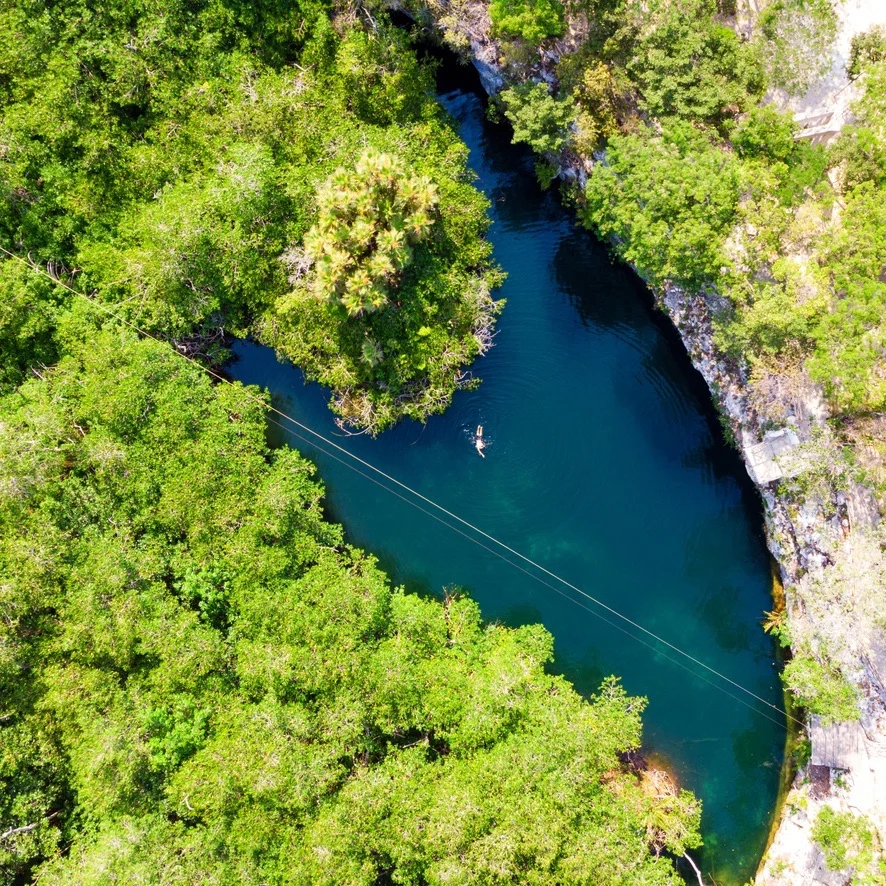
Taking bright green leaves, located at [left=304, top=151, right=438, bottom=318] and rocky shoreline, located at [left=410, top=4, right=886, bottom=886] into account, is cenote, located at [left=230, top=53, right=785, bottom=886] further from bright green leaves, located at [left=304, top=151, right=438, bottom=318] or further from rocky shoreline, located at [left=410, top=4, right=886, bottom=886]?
bright green leaves, located at [left=304, top=151, right=438, bottom=318]

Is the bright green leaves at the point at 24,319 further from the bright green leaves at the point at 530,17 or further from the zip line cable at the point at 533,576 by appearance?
the bright green leaves at the point at 530,17

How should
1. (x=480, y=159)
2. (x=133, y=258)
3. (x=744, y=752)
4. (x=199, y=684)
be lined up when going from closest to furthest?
(x=199, y=684) < (x=133, y=258) < (x=744, y=752) < (x=480, y=159)

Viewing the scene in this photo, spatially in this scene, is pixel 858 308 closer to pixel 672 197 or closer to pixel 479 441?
pixel 672 197

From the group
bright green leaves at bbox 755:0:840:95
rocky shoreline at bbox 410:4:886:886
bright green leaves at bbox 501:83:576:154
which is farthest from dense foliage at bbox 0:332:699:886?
bright green leaves at bbox 755:0:840:95

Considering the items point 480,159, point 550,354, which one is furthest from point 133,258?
point 550,354

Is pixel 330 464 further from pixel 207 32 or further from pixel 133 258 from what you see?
pixel 207 32
